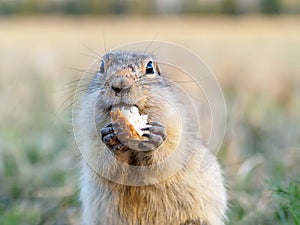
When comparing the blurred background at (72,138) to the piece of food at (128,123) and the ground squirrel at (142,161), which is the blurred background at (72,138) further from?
the piece of food at (128,123)

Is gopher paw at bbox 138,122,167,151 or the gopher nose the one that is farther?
gopher paw at bbox 138,122,167,151

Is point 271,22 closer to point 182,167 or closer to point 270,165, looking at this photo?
point 270,165

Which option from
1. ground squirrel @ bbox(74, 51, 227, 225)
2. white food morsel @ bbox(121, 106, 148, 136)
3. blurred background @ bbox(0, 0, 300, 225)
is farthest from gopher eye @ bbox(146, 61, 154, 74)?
blurred background @ bbox(0, 0, 300, 225)

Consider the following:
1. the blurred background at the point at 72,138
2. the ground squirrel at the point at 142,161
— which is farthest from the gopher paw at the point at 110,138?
the blurred background at the point at 72,138

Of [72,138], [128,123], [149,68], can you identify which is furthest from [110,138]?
[72,138]

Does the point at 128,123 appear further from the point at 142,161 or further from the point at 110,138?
the point at 142,161

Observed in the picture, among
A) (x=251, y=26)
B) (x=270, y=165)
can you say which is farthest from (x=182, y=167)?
(x=251, y=26)

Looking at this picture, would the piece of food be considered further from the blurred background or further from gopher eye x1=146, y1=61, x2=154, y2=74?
the blurred background
